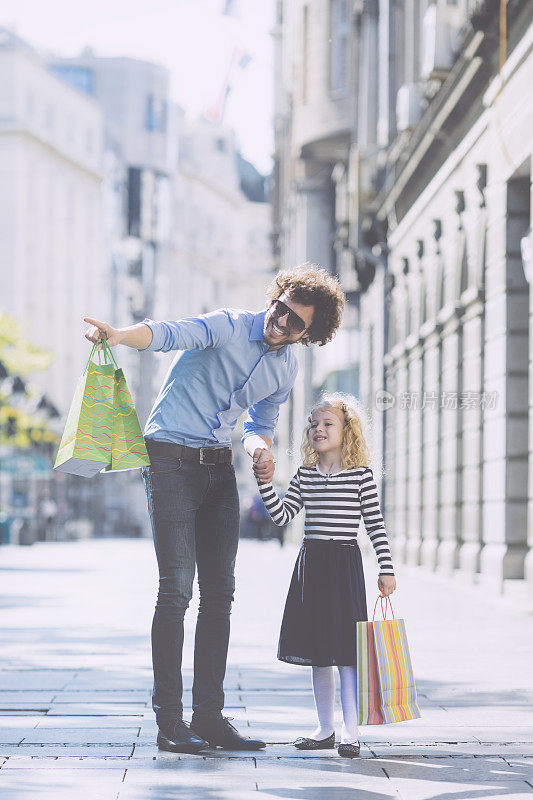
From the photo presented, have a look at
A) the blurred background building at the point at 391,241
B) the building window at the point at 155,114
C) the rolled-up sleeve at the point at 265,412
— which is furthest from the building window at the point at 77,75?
the rolled-up sleeve at the point at 265,412

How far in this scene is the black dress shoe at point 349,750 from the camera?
5.83 metres

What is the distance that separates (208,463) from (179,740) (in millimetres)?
1068

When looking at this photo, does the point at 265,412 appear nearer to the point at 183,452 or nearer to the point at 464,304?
the point at 183,452

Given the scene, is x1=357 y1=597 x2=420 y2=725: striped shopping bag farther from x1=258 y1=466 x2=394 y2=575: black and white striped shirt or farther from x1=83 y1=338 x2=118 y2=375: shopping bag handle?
x1=83 y1=338 x2=118 y2=375: shopping bag handle

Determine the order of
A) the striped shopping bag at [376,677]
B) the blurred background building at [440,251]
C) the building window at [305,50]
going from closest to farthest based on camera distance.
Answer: the striped shopping bag at [376,677], the blurred background building at [440,251], the building window at [305,50]

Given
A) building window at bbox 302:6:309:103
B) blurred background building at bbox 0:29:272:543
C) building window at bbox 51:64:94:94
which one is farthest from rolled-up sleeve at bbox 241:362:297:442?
building window at bbox 51:64:94:94

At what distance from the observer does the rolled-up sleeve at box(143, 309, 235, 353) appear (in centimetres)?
569

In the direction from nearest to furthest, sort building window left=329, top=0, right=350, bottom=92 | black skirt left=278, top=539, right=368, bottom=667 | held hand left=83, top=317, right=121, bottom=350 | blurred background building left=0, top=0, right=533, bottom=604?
held hand left=83, top=317, right=121, bottom=350, black skirt left=278, top=539, right=368, bottom=667, blurred background building left=0, top=0, right=533, bottom=604, building window left=329, top=0, right=350, bottom=92

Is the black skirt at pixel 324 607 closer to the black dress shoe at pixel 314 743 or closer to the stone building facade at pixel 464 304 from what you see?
the black dress shoe at pixel 314 743

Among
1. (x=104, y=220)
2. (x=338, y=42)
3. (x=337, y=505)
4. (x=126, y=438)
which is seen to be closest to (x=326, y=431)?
(x=337, y=505)

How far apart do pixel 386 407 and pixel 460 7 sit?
9589 millimetres

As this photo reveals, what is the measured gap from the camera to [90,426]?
5777 millimetres

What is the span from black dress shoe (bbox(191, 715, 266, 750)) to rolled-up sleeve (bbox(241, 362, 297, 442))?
1.13m

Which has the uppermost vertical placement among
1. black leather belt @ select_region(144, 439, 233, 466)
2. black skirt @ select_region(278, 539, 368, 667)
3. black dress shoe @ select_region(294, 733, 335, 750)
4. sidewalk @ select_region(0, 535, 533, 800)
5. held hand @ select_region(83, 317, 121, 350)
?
held hand @ select_region(83, 317, 121, 350)
